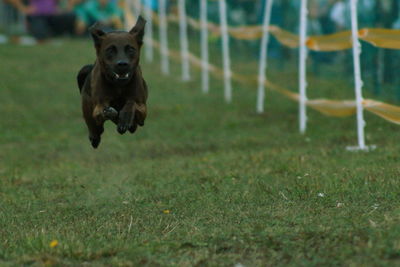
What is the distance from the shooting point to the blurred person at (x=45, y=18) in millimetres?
29531

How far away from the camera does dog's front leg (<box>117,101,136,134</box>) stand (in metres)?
6.32

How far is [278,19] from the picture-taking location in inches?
773

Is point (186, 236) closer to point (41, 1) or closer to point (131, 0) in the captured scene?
point (131, 0)

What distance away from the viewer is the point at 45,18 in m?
30.4

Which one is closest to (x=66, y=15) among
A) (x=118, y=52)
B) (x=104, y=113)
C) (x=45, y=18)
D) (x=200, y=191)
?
(x=45, y=18)

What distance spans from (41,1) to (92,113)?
23599 mm

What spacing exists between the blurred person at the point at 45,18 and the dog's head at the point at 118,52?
75.4ft

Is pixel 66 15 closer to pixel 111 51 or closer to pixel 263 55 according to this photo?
pixel 263 55

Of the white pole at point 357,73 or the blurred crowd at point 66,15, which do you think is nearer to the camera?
the white pole at point 357,73

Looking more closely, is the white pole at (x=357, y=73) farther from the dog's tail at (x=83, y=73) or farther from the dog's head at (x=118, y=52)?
the dog's head at (x=118, y=52)

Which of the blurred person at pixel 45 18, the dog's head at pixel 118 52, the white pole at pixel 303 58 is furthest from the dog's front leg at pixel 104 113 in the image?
the blurred person at pixel 45 18

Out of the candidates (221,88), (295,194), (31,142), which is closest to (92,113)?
(295,194)

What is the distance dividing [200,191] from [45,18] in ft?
79.1

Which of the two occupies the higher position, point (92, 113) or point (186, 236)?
point (92, 113)
